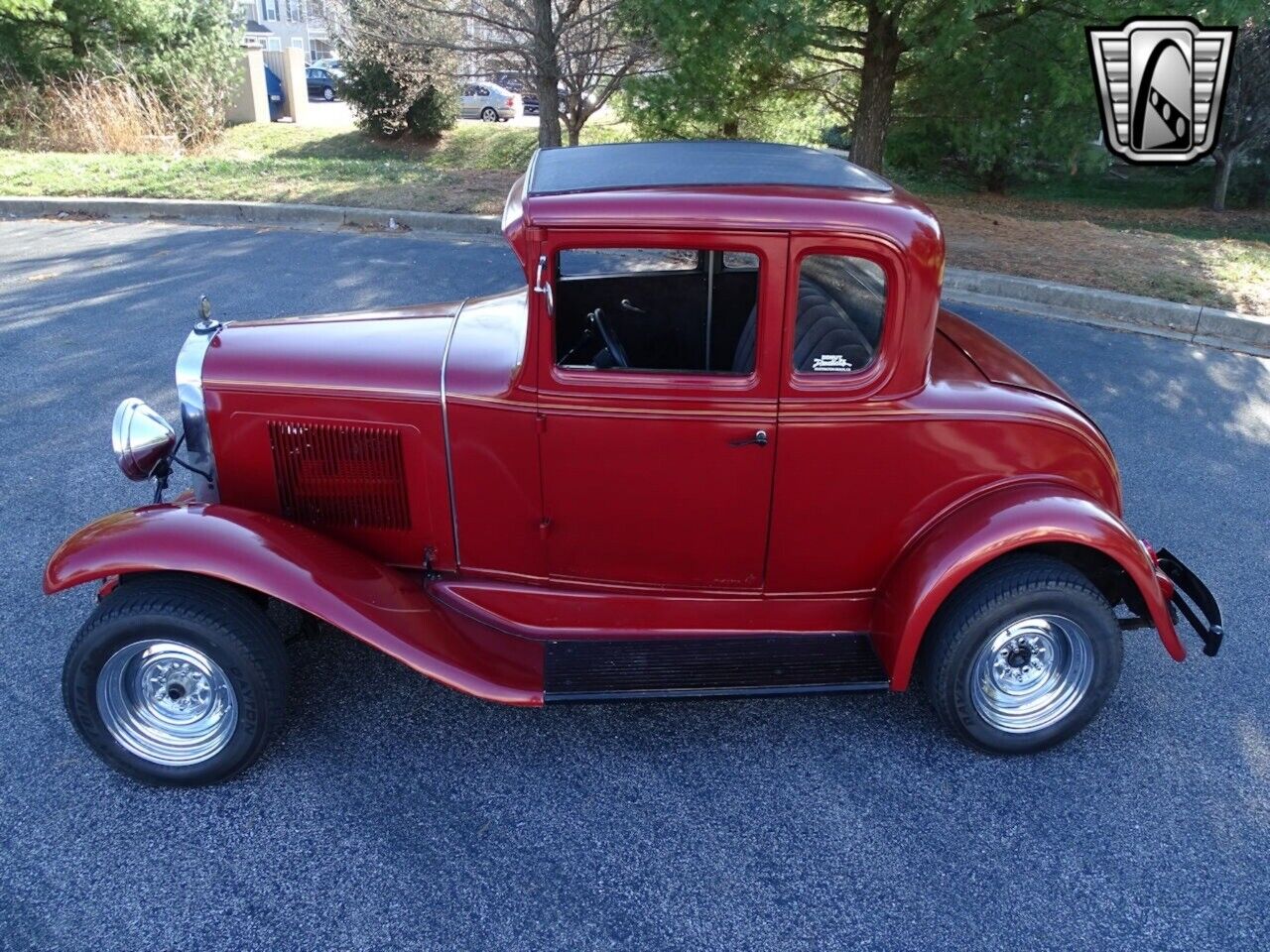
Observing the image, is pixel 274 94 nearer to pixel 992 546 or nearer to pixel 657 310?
pixel 657 310

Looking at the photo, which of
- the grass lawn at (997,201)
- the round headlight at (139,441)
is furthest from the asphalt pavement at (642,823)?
the grass lawn at (997,201)

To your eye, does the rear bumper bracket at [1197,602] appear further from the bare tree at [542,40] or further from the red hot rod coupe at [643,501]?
the bare tree at [542,40]

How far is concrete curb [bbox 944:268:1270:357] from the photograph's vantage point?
7363 millimetres

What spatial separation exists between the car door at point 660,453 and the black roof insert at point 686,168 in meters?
0.25

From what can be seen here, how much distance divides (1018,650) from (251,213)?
31.7 ft

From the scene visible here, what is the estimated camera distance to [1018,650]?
320 cm

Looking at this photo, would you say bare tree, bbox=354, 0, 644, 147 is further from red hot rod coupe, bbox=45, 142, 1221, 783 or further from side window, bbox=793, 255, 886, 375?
side window, bbox=793, 255, 886, 375

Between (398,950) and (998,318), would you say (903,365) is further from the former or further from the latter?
(998,318)

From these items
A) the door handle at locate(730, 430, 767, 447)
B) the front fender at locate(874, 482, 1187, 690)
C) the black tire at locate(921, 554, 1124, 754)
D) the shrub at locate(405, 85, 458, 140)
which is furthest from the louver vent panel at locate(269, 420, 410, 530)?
the shrub at locate(405, 85, 458, 140)

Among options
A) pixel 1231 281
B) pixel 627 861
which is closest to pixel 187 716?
pixel 627 861

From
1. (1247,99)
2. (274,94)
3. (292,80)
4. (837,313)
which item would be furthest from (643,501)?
(274,94)

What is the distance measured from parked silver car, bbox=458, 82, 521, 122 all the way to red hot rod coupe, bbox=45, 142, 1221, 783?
25.3 meters

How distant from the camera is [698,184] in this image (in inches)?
117

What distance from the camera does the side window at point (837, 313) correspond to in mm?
3025
